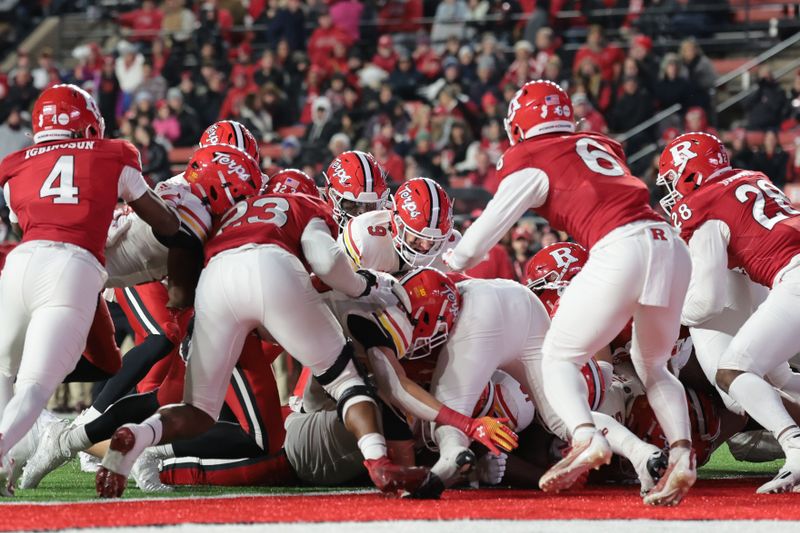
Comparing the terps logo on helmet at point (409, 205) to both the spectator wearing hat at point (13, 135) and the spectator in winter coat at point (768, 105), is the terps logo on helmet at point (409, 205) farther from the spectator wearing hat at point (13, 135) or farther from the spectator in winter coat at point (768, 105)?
the spectator wearing hat at point (13, 135)

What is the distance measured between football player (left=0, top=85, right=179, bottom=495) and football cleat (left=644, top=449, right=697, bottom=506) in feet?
7.12

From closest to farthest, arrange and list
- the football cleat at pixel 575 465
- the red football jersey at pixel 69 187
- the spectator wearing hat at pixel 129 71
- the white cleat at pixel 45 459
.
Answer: the football cleat at pixel 575 465 < the red football jersey at pixel 69 187 < the white cleat at pixel 45 459 < the spectator wearing hat at pixel 129 71

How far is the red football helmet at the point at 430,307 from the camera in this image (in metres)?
5.04

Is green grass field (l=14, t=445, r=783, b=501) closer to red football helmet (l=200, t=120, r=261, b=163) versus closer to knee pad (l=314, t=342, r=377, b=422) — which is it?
knee pad (l=314, t=342, r=377, b=422)

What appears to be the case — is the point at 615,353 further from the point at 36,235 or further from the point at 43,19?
the point at 43,19

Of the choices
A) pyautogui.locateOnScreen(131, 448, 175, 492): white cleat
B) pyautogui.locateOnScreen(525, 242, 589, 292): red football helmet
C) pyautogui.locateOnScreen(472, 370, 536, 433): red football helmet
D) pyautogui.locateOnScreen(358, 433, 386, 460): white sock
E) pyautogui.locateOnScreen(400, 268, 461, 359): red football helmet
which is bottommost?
pyautogui.locateOnScreen(131, 448, 175, 492): white cleat

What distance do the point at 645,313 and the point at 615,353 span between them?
1.14 metres

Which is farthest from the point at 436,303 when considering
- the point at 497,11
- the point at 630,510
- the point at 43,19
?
the point at 43,19

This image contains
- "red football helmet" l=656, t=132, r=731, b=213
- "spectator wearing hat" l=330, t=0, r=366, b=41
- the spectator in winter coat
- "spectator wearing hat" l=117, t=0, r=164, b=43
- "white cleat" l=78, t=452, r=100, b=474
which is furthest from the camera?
"spectator wearing hat" l=117, t=0, r=164, b=43

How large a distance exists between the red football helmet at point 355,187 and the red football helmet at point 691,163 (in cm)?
143

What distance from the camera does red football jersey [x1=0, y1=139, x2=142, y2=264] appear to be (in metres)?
4.85

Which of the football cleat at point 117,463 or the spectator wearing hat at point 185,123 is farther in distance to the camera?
the spectator wearing hat at point 185,123

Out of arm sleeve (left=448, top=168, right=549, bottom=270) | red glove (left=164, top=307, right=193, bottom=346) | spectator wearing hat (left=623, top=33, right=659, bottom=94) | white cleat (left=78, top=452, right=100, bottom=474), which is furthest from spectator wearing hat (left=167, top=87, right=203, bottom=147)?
arm sleeve (left=448, top=168, right=549, bottom=270)

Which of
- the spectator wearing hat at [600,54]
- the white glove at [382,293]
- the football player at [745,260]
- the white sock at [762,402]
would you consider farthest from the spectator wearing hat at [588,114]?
the white glove at [382,293]
